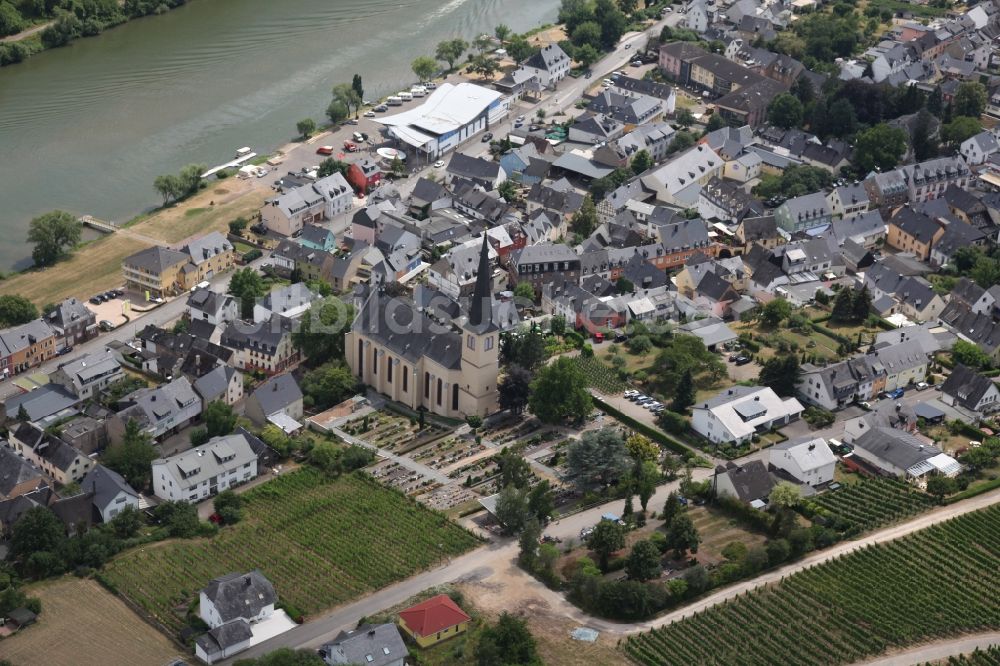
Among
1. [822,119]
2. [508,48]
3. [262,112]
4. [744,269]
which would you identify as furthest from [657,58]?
[744,269]

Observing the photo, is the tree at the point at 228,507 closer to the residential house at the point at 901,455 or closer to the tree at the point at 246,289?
the tree at the point at 246,289

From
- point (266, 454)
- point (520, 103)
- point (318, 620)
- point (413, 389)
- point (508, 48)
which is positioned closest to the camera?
point (318, 620)

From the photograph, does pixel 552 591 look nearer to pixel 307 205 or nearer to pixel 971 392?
pixel 971 392

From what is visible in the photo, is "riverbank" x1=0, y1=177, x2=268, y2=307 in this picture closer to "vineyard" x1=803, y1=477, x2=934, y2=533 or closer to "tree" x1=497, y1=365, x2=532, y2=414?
"tree" x1=497, y1=365, x2=532, y2=414

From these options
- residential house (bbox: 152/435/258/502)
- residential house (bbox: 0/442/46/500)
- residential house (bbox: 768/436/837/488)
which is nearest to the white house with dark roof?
residential house (bbox: 152/435/258/502)

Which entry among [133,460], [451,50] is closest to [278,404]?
[133,460]

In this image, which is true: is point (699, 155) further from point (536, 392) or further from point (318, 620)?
point (318, 620)
